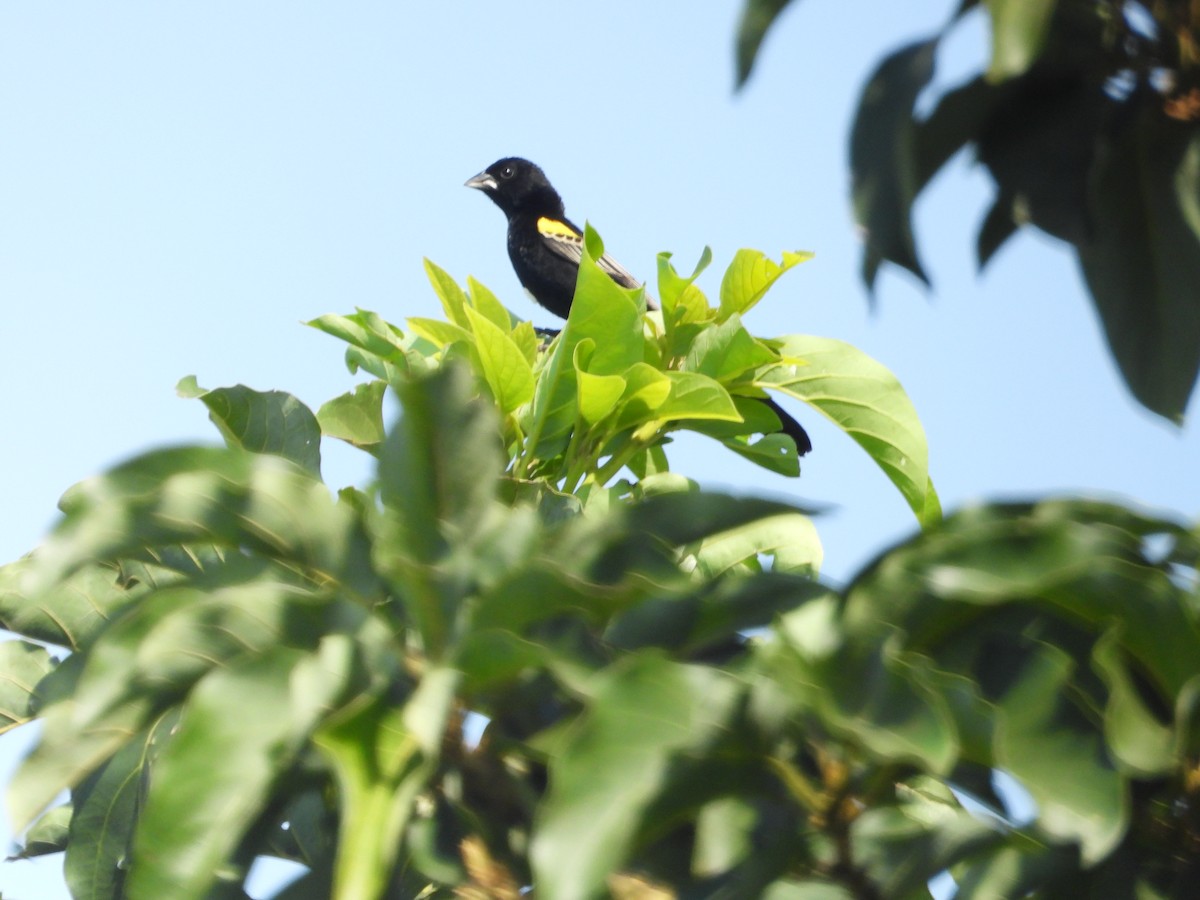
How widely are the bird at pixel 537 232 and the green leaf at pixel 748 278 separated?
20.5 ft

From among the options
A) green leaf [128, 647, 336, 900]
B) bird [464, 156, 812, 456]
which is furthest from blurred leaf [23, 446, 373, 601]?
bird [464, 156, 812, 456]

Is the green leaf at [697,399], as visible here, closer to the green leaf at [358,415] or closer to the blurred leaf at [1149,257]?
the green leaf at [358,415]

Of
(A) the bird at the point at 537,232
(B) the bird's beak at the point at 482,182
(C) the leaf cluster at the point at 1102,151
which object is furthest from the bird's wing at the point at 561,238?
(C) the leaf cluster at the point at 1102,151

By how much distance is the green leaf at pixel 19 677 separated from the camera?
2051 millimetres

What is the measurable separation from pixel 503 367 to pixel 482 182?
28.4 ft

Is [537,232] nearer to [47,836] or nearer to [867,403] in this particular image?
[867,403]

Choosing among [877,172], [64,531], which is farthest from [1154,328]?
[64,531]

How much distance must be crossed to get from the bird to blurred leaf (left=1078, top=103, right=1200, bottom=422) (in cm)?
807

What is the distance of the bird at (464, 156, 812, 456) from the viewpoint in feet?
33.8

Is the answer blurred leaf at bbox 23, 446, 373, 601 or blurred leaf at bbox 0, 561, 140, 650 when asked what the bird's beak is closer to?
blurred leaf at bbox 0, 561, 140, 650

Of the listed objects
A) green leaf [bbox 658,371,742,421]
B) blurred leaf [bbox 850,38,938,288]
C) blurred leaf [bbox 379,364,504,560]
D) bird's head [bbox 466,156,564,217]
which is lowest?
bird's head [bbox 466,156,564,217]

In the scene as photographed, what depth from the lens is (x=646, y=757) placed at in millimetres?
963

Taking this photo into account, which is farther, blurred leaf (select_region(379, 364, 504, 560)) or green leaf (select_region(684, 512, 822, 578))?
green leaf (select_region(684, 512, 822, 578))

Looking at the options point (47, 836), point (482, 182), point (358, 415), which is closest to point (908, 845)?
point (47, 836)
